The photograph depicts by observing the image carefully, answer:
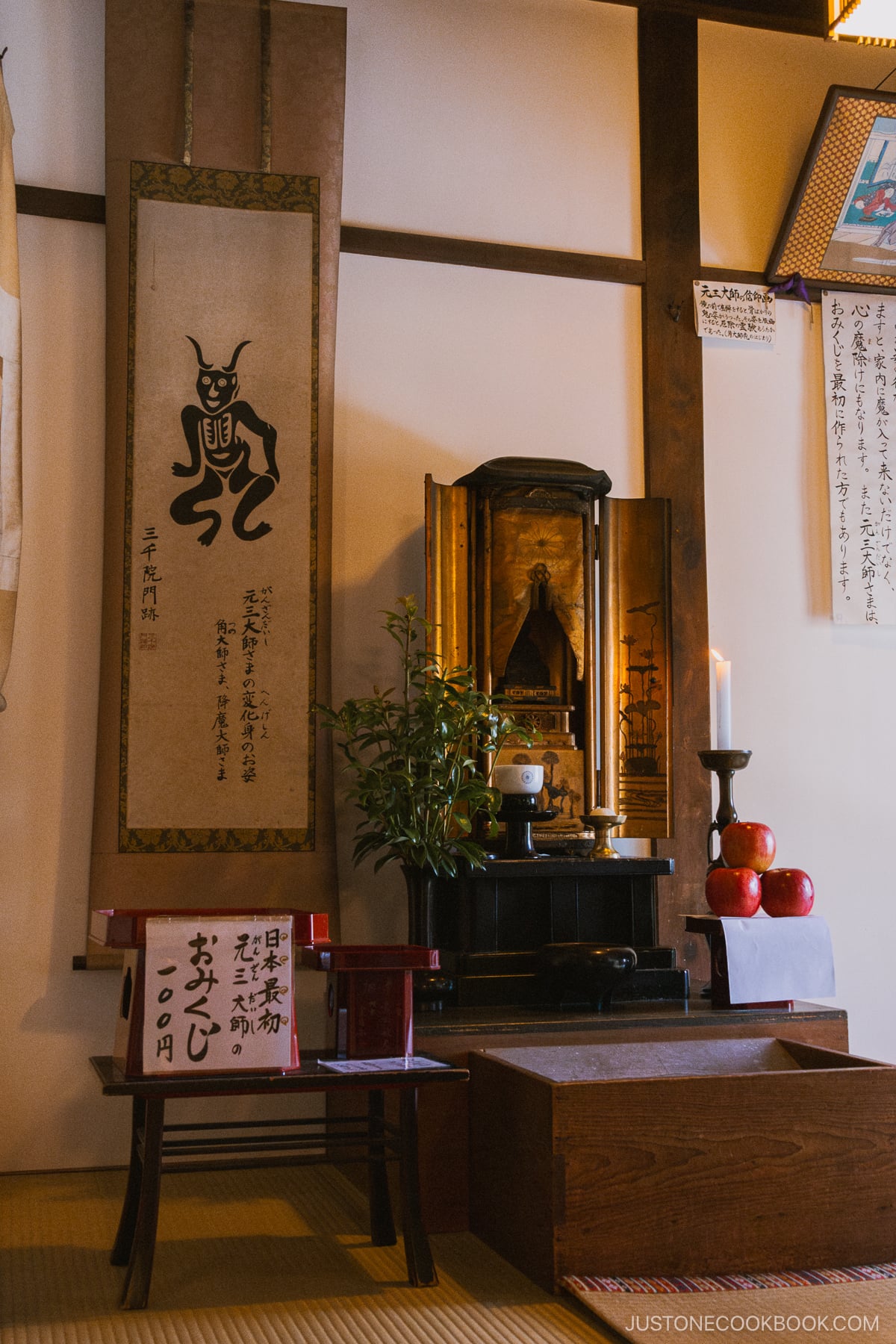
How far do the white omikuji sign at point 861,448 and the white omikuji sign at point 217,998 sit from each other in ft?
7.89

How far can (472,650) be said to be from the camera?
3.25 metres

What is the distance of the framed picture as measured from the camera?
3.82 meters

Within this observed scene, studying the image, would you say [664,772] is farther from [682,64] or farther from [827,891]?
[682,64]

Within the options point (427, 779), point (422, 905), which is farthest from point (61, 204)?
point (422, 905)

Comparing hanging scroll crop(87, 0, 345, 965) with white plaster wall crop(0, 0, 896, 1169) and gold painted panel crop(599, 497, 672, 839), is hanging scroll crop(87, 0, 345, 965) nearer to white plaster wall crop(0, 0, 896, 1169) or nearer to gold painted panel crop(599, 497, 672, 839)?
white plaster wall crop(0, 0, 896, 1169)

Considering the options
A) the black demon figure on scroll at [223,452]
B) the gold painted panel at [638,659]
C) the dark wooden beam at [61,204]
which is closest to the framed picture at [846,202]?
the gold painted panel at [638,659]

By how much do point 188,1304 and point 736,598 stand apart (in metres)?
2.53

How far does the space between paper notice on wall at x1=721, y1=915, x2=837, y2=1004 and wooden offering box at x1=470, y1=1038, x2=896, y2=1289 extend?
1.96 ft

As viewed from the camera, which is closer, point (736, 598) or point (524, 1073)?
point (524, 1073)

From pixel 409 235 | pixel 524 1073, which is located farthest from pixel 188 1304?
pixel 409 235

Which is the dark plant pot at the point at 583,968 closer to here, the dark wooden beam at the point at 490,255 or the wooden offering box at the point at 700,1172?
the wooden offering box at the point at 700,1172

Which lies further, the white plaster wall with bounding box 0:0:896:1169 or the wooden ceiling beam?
the wooden ceiling beam

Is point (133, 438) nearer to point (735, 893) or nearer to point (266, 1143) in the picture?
point (266, 1143)

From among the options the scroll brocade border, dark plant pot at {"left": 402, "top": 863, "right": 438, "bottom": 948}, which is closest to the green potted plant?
dark plant pot at {"left": 402, "top": 863, "right": 438, "bottom": 948}
